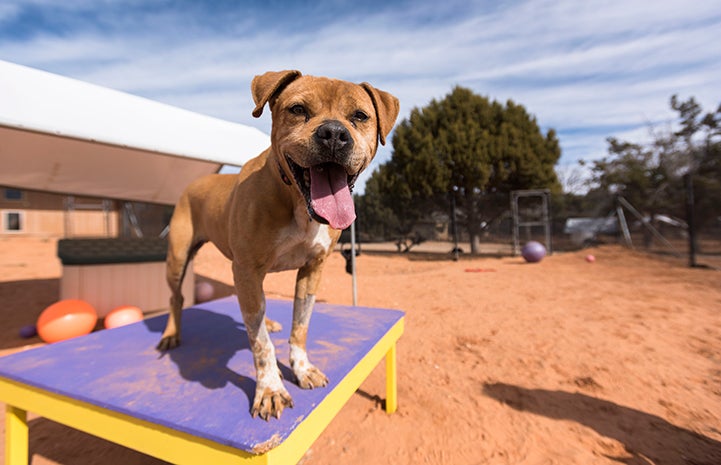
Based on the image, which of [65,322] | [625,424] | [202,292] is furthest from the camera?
[202,292]

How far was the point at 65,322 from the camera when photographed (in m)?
4.56

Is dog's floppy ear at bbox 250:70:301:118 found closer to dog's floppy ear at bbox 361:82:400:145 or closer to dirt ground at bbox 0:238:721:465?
dog's floppy ear at bbox 361:82:400:145

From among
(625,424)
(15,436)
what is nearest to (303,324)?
(15,436)

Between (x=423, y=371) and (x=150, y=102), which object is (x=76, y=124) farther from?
(x=423, y=371)

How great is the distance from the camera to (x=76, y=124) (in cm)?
313

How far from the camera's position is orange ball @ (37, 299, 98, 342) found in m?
4.49

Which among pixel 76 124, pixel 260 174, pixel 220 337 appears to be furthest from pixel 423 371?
pixel 76 124

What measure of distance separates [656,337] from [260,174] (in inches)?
210

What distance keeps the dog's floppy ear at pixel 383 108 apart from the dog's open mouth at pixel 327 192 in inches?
15.4

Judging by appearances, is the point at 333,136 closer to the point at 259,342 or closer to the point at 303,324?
the point at 259,342

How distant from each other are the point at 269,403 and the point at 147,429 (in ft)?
2.01

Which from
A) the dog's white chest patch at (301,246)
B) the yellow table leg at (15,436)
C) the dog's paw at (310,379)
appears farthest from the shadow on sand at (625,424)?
the yellow table leg at (15,436)

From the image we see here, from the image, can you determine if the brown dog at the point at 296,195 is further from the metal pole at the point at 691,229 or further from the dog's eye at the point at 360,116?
the metal pole at the point at 691,229

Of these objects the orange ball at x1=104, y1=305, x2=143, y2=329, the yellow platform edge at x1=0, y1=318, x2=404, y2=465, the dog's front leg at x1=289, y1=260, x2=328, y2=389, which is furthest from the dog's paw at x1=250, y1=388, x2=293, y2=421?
the orange ball at x1=104, y1=305, x2=143, y2=329
